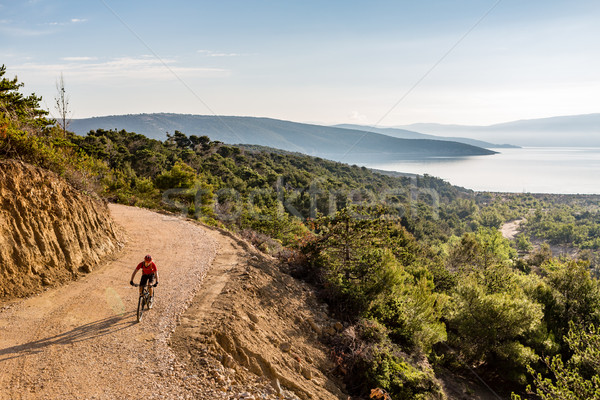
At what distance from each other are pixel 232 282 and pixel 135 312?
334 centimetres

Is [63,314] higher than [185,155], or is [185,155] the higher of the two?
[185,155]

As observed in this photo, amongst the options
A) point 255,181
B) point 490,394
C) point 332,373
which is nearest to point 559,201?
A: point 255,181

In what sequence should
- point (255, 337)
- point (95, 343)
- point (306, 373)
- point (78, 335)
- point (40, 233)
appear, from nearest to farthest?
point (95, 343) < point (78, 335) < point (255, 337) < point (306, 373) < point (40, 233)

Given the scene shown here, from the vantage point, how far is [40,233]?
9789 millimetres

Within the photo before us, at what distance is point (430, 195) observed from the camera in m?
143

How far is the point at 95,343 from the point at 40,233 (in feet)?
14.3

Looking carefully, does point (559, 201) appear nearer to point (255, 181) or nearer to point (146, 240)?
point (255, 181)

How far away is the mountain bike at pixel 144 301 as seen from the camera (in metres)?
8.59

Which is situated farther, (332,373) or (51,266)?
(332,373)

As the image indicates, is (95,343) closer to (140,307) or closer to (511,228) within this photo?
(140,307)

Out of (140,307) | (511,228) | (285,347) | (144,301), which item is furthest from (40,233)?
(511,228)

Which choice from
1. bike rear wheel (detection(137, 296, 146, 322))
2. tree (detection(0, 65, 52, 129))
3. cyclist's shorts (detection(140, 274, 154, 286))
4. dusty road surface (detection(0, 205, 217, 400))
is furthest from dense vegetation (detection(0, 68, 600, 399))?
bike rear wheel (detection(137, 296, 146, 322))

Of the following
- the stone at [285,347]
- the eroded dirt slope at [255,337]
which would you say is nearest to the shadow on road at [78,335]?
the eroded dirt slope at [255,337]

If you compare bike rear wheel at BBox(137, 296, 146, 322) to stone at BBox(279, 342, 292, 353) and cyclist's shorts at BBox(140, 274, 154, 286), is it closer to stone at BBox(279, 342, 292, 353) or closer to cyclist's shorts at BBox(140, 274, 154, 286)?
cyclist's shorts at BBox(140, 274, 154, 286)
